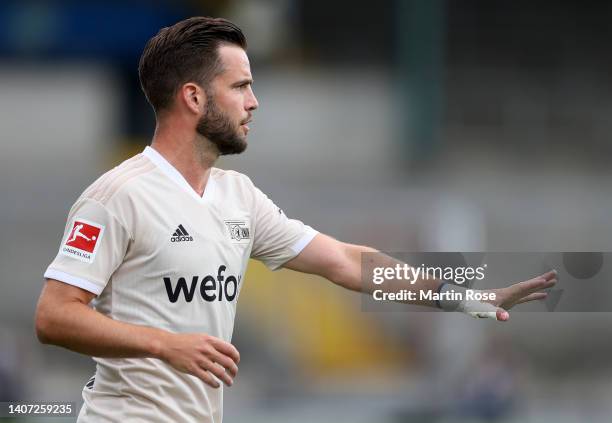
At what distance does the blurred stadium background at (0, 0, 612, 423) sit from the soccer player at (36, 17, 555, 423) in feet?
24.2

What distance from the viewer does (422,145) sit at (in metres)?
19.7

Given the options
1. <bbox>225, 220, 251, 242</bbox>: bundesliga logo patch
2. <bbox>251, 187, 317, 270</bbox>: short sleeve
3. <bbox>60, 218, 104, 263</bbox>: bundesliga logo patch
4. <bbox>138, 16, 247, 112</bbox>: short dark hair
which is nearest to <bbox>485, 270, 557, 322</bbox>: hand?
<bbox>251, 187, 317, 270</bbox>: short sleeve

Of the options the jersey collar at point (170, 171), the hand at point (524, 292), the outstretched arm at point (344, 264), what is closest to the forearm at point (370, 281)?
the outstretched arm at point (344, 264)

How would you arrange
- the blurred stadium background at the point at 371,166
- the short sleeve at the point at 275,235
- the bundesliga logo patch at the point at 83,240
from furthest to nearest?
1. the blurred stadium background at the point at 371,166
2. the short sleeve at the point at 275,235
3. the bundesliga logo patch at the point at 83,240

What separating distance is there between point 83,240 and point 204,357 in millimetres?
600

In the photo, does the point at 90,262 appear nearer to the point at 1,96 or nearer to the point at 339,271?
the point at 339,271

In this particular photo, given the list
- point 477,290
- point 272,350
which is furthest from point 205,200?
point 272,350

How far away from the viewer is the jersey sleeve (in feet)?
12.4

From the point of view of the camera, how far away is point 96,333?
367 cm

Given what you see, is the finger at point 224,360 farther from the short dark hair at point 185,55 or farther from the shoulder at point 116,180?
the short dark hair at point 185,55

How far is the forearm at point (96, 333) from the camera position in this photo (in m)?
3.66

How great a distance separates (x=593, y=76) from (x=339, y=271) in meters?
19.6

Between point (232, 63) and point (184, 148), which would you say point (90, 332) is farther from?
point (232, 63)

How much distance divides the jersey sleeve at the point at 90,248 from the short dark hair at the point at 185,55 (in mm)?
568
